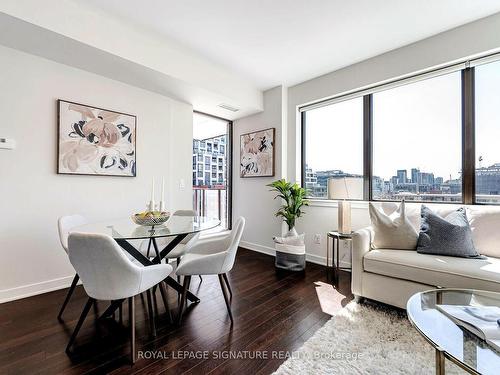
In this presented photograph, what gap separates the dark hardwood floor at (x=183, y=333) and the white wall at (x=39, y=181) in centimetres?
30

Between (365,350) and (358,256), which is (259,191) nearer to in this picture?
(358,256)

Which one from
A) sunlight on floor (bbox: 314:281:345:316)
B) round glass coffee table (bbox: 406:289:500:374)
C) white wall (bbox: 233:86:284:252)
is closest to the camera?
round glass coffee table (bbox: 406:289:500:374)

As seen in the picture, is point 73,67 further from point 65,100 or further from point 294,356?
point 294,356

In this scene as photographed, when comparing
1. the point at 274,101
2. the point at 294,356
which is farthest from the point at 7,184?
the point at 274,101

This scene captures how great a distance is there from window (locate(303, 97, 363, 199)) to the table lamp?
283mm

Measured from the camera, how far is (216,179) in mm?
4648

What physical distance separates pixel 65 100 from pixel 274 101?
9.06ft

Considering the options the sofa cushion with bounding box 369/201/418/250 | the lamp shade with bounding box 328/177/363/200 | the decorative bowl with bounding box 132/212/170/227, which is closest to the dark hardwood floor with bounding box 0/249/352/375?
the sofa cushion with bounding box 369/201/418/250

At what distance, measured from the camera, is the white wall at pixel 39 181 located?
7.36 feet

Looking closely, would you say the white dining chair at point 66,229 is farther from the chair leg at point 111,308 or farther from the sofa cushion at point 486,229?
the sofa cushion at point 486,229

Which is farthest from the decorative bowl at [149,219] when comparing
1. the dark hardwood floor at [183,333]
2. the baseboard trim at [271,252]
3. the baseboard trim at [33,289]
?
the baseboard trim at [271,252]

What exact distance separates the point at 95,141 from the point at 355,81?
3325 millimetres

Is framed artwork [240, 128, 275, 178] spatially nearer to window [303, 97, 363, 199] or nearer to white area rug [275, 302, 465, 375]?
window [303, 97, 363, 199]

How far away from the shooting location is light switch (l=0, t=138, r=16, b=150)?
7.20ft
